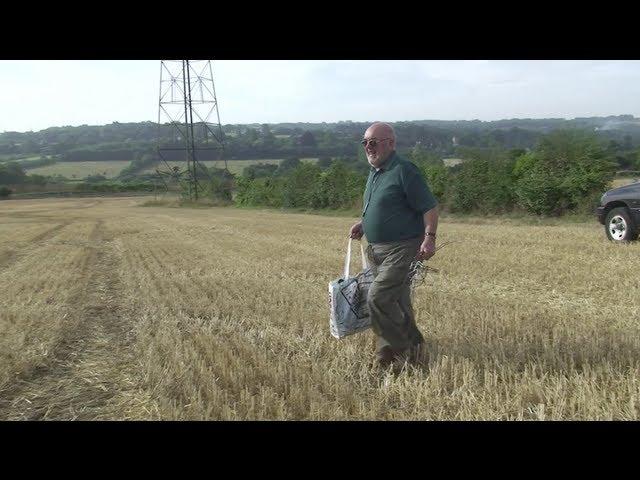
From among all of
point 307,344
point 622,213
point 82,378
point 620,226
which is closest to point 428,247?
point 307,344

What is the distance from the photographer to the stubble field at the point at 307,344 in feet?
14.1

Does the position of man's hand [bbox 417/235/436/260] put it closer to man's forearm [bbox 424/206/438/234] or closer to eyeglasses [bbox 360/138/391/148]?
man's forearm [bbox 424/206/438/234]

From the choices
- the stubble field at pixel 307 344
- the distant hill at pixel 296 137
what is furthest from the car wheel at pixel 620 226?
the distant hill at pixel 296 137

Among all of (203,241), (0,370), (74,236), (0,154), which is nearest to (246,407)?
(0,370)

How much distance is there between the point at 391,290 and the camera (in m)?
4.91

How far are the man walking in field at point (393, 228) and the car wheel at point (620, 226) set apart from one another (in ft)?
30.2

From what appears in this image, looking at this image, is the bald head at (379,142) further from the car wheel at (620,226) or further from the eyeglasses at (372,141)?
the car wheel at (620,226)

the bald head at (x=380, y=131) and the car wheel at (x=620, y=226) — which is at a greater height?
the bald head at (x=380, y=131)

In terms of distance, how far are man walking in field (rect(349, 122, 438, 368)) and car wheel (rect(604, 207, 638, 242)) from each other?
30.2 feet

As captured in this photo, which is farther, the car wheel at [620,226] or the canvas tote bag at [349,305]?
the car wheel at [620,226]

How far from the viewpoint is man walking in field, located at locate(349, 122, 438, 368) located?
4.81 meters

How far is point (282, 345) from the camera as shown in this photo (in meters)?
6.09

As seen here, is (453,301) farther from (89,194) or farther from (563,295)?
(89,194)

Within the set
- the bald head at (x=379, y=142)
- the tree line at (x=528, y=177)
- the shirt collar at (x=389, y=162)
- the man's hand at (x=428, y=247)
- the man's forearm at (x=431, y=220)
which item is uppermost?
the bald head at (x=379, y=142)
